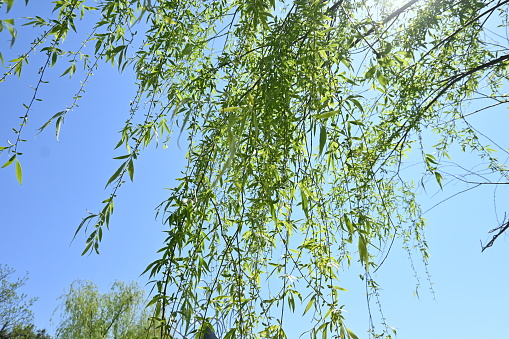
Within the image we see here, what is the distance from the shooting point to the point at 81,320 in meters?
9.91

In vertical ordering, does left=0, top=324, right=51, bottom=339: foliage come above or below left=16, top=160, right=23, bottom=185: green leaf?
above

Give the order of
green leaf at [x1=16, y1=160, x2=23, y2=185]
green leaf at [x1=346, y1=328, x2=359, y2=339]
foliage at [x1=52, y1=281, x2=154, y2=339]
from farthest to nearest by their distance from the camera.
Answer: foliage at [x1=52, y1=281, x2=154, y2=339] → green leaf at [x1=16, y1=160, x2=23, y2=185] → green leaf at [x1=346, y1=328, x2=359, y2=339]

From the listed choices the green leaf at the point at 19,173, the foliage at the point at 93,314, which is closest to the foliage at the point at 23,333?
the foliage at the point at 93,314

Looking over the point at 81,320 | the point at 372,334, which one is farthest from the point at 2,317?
the point at 372,334

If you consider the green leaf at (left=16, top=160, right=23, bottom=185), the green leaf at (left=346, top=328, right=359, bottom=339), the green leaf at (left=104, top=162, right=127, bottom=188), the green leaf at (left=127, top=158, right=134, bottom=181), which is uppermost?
the green leaf at (left=127, top=158, right=134, bottom=181)

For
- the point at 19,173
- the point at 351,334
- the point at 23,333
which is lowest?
the point at 351,334

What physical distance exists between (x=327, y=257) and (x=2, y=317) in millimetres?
13279

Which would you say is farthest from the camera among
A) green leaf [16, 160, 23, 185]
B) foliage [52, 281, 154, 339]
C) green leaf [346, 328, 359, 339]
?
foliage [52, 281, 154, 339]

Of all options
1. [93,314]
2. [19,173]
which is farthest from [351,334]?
[93,314]

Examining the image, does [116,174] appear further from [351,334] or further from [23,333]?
[23,333]

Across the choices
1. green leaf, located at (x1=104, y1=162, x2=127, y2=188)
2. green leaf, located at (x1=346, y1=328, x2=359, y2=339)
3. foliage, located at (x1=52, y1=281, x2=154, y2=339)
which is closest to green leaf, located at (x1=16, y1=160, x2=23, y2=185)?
green leaf, located at (x1=104, y1=162, x2=127, y2=188)

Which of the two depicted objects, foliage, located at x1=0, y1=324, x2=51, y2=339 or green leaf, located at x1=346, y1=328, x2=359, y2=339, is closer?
green leaf, located at x1=346, y1=328, x2=359, y2=339

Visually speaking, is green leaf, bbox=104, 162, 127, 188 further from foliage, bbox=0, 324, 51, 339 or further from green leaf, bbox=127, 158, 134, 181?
foliage, bbox=0, 324, 51, 339

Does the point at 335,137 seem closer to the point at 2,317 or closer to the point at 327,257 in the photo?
the point at 327,257
